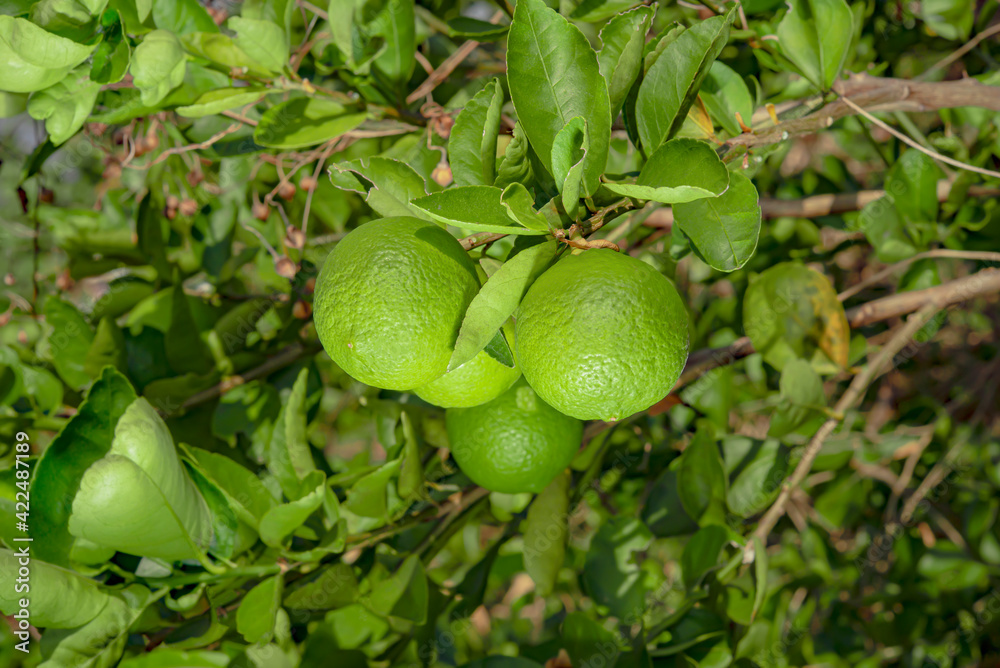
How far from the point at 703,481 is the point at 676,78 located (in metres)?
0.62

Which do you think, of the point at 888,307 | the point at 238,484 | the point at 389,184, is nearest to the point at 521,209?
the point at 389,184

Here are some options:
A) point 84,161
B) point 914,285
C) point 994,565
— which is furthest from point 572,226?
point 84,161

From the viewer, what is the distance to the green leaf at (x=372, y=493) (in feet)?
2.70

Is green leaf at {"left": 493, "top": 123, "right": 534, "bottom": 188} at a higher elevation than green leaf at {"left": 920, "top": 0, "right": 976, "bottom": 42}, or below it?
higher

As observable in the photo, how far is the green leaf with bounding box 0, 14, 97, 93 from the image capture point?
2.11 ft

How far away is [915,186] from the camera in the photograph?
1.17 m

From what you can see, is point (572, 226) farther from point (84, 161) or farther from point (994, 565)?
point (84, 161)

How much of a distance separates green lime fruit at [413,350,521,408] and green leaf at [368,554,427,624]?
332 millimetres

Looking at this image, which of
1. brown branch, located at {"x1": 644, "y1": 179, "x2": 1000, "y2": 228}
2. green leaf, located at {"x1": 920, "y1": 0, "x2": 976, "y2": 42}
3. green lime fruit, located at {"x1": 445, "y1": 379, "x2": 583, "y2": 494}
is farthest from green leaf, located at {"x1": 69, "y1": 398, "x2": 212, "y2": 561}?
green leaf, located at {"x1": 920, "y1": 0, "x2": 976, "y2": 42}

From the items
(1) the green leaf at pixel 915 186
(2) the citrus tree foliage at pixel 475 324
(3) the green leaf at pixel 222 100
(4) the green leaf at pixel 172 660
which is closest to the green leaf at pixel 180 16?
(2) the citrus tree foliage at pixel 475 324

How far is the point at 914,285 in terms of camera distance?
4.30 feet

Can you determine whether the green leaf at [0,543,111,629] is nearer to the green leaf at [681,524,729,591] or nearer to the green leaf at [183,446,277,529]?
the green leaf at [183,446,277,529]

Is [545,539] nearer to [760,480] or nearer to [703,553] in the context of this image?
[703,553]

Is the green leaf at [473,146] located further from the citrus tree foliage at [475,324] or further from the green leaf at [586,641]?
the green leaf at [586,641]
